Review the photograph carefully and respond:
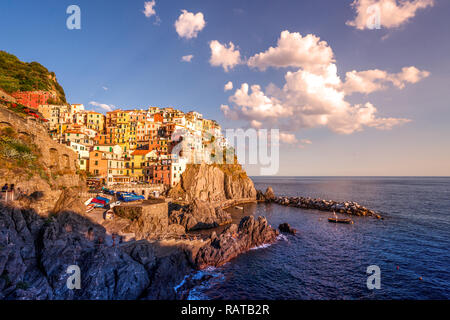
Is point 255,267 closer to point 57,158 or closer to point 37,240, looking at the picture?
point 37,240

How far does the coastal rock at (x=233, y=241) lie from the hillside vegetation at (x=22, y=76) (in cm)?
8433

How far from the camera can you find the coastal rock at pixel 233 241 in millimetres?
32781

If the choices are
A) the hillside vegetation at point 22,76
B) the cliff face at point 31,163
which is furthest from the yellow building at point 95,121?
the cliff face at point 31,163

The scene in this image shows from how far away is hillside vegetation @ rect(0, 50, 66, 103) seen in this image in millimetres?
73750

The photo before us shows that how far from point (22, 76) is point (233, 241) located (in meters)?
99.0

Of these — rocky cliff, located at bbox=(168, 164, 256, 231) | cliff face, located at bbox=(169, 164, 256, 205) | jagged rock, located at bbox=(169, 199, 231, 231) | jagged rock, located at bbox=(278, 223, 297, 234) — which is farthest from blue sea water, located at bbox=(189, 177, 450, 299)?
cliff face, located at bbox=(169, 164, 256, 205)

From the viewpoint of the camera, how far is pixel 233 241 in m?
36.9

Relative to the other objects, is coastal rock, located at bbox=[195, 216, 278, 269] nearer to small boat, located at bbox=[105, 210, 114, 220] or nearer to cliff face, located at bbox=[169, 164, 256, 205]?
small boat, located at bbox=[105, 210, 114, 220]

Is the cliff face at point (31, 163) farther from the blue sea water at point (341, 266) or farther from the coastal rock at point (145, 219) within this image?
Answer: the blue sea water at point (341, 266)

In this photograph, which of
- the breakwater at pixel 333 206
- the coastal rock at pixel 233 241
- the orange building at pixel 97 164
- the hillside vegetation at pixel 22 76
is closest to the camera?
the coastal rock at pixel 233 241

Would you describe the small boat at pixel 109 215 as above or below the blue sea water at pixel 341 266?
above

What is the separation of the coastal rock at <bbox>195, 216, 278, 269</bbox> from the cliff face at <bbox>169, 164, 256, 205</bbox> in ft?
89.3
